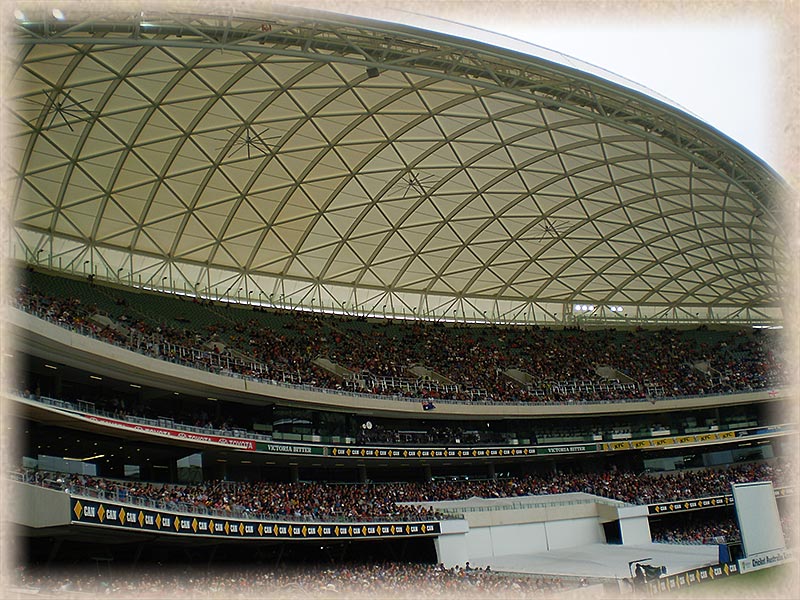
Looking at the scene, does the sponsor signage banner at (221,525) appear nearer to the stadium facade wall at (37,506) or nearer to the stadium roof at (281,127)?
the stadium facade wall at (37,506)

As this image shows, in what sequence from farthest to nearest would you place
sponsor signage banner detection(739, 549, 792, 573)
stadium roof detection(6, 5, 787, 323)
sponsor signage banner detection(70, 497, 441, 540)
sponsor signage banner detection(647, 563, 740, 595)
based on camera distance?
sponsor signage banner detection(739, 549, 792, 573)
sponsor signage banner detection(647, 563, 740, 595)
stadium roof detection(6, 5, 787, 323)
sponsor signage banner detection(70, 497, 441, 540)

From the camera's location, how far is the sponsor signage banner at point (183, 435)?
33.8 metres

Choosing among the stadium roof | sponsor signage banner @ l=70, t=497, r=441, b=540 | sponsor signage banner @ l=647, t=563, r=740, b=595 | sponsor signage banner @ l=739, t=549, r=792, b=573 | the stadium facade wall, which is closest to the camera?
the stadium facade wall

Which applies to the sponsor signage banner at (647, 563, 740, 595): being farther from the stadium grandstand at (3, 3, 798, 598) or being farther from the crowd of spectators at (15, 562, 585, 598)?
the crowd of spectators at (15, 562, 585, 598)

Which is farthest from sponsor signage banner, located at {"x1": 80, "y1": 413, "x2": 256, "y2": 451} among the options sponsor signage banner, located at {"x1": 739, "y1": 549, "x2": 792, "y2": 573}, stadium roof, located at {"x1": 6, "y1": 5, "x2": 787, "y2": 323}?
sponsor signage banner, located at {"x1": 739, "y1": 549, "x2": 792, "y2": 573}

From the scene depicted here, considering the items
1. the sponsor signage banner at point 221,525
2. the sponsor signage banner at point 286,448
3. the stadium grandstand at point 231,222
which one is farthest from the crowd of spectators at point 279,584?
the sponsor signage banner at point 286,448

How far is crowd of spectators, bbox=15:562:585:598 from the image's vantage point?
27500mm

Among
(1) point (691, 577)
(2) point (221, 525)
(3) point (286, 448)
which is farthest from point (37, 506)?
(1) point (691, 577)

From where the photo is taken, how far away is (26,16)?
2398cm

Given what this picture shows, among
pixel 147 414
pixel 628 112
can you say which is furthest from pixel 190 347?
pixel 628 112

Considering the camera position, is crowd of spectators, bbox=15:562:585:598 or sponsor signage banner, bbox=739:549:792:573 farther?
sponsor signage banner, bbox=739:549:792:573

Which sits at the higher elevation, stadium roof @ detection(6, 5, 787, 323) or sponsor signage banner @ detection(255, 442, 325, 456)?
stadium roof @ detection(6, 5, 787, 323)

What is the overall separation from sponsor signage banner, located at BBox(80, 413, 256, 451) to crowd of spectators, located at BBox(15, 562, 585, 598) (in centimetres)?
650

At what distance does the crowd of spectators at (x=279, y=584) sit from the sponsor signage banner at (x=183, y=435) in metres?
6.50
